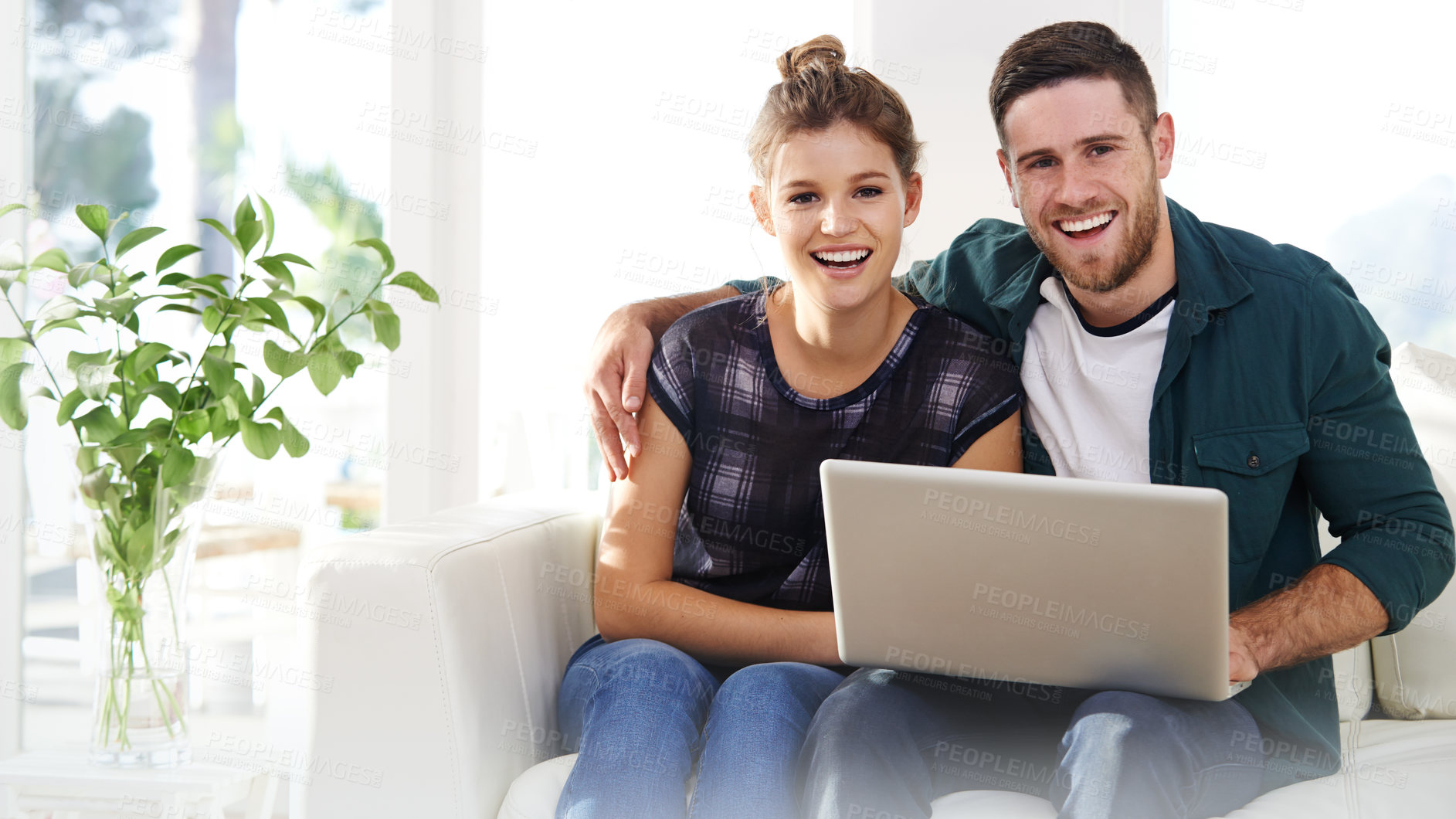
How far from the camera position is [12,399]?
1.28 metres

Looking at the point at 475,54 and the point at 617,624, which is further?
the point at 475,54

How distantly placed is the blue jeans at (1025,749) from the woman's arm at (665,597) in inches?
4.3

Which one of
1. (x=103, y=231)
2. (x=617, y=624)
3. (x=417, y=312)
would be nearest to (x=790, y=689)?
(x=617, y=624)

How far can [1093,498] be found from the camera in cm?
91

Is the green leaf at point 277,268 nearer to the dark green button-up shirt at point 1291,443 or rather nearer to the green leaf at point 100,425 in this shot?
the green leaf at point 100,425

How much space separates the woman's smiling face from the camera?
1.41 meters

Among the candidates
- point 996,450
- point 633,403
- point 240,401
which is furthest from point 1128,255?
point 240,401

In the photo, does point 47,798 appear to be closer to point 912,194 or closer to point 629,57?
point 912,194

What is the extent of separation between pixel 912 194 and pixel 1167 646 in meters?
0.75

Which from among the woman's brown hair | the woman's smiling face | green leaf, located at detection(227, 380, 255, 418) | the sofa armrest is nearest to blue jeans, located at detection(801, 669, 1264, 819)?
the sofa armrest

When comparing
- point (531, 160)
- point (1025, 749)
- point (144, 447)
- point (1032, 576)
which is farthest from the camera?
point (531, 160)

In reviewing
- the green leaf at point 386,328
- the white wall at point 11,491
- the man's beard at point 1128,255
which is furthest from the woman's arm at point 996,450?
the white wall at point 11,491

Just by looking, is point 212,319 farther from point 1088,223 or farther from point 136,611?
point 1088,223

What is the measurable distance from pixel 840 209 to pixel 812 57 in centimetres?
25
